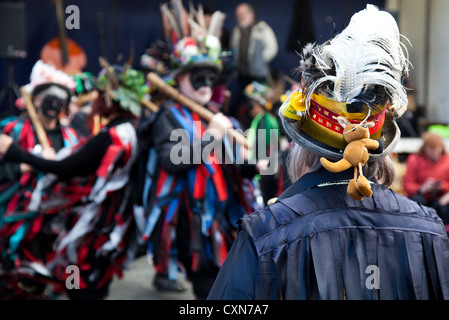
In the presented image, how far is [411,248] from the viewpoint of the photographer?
1.71m

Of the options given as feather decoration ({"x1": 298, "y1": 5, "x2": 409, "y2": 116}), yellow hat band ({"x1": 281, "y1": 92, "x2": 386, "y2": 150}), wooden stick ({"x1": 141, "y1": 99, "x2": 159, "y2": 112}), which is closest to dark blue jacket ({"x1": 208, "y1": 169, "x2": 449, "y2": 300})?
yellow hat band ({"x1": 281, "y1": 92, "x2": 386, "y2": 150})

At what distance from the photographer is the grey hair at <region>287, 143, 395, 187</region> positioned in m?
1.83

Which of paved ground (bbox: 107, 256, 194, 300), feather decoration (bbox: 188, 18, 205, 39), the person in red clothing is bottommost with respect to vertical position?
paved ground (bbox: 107, 256, 194, 300)

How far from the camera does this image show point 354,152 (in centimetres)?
167

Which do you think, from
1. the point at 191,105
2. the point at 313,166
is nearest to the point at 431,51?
the point at 191,105

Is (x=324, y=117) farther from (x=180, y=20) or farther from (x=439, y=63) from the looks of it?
(x=439, y=63)

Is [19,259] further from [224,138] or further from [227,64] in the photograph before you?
[227,64]

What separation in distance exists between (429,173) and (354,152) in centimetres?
488

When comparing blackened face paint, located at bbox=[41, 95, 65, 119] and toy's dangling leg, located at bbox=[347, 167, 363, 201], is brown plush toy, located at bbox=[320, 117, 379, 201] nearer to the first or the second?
toy's dangling leg, located at bbox=[347, 167, 363, 201]

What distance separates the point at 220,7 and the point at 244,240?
8202 mm

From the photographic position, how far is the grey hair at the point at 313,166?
183cm

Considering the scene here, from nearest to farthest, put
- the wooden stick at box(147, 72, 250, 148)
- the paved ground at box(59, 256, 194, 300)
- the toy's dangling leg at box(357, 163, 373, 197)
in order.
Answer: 1. the toy's dangling leg at box(357, 163, 373, 197)
2. the wooden stick at box(147, 72, 250, 148)
3. the paved ground at box(59, 256, 194, 300)

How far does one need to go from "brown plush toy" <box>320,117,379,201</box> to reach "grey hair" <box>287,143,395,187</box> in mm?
126

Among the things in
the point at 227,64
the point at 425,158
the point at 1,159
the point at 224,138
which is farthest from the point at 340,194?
the point at 425,158
